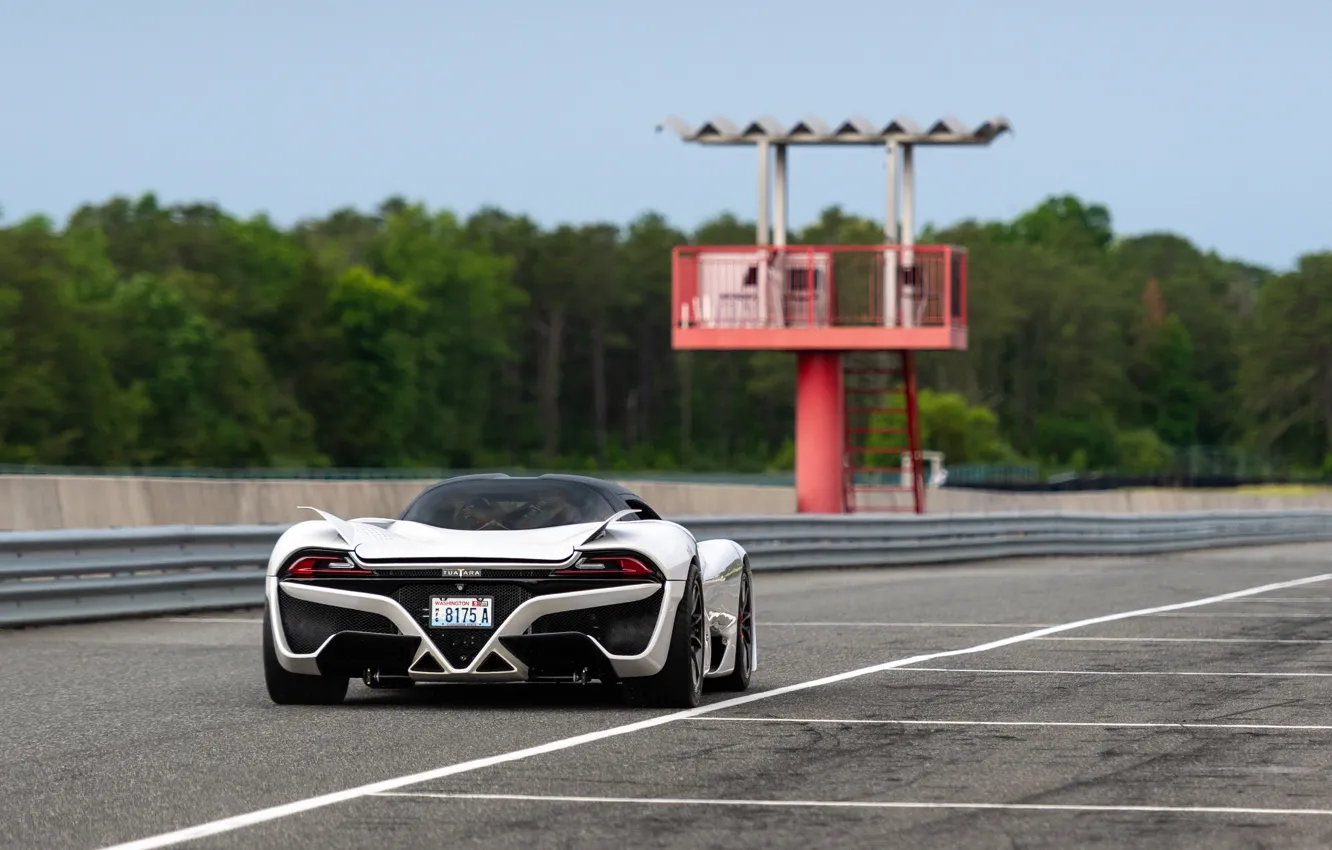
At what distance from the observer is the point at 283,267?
142 m

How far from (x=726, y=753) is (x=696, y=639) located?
1.80 metres

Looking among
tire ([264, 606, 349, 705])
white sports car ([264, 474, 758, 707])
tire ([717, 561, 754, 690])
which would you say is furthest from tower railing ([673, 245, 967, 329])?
white sports car ([264, 474, 758, 707])

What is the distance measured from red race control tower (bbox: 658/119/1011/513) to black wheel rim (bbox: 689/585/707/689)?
26.9 meters

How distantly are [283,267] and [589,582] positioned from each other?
13363cm

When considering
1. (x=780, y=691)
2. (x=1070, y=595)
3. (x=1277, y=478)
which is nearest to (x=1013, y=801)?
(x=780, y=691)

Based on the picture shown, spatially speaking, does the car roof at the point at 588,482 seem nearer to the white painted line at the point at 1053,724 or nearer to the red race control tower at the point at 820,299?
the white painted line at the point at 1053,724

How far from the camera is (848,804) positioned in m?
8.14

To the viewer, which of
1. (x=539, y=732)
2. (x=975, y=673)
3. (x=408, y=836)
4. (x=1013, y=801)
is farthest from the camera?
(x=975, y=673)

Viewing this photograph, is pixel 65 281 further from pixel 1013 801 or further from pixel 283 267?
pixel 1013 801

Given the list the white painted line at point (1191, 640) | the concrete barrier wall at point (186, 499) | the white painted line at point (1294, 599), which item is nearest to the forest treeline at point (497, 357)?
the concrete barrier wall at point (186, 499)

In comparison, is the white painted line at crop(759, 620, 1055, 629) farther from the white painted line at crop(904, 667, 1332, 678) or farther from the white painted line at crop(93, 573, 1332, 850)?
the white painted line at crop(904, 667, 1332, 678)

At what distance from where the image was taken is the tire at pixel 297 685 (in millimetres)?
11289

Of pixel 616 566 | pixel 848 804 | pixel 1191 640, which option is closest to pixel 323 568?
pixel 616 566

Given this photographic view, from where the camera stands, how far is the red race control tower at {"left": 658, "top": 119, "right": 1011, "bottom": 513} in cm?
3888
